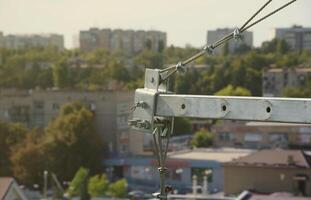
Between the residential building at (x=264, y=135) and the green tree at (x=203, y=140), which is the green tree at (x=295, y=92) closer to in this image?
the residential building at (x=264, y=135)

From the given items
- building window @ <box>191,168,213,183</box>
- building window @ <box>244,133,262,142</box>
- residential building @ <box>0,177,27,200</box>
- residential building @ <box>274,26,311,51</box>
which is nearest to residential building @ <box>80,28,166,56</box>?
residential building @ <box>274,26,311,51</box>

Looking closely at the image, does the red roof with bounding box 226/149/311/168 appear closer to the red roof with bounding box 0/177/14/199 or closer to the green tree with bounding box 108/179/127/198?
the red roof with bounding box 0/177/14/199

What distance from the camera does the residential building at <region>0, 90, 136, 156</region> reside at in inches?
990

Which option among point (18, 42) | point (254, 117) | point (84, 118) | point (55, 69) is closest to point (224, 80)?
point (55, 69)

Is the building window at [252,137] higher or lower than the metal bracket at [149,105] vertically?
lower

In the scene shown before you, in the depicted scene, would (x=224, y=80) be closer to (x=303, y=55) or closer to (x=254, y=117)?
(x=303, y=55)

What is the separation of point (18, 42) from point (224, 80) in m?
23.2

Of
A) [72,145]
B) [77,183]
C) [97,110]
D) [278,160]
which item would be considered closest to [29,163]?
[72,145]

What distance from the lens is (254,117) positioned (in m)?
2.21

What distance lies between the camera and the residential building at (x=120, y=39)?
57.7 metres

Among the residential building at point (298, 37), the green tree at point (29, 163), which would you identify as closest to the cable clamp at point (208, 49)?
the green tree at point (29, 163)

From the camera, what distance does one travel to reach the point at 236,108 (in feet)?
7.34

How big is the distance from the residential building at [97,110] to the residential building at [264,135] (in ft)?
10.7

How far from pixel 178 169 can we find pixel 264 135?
4.62 metres
